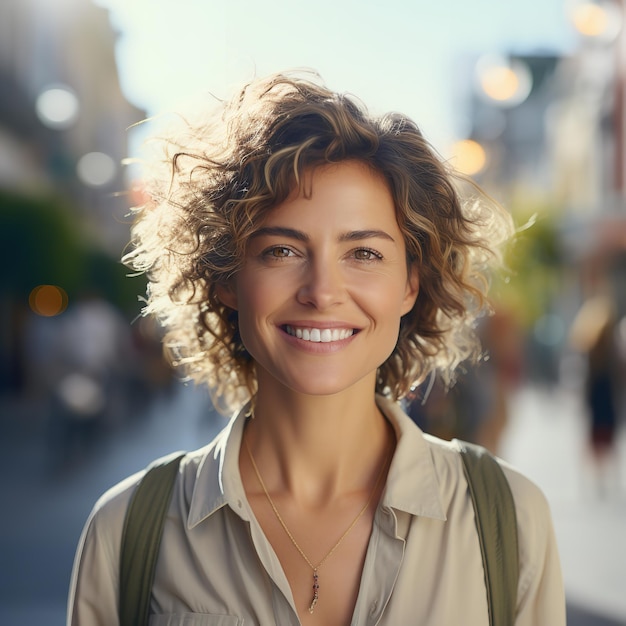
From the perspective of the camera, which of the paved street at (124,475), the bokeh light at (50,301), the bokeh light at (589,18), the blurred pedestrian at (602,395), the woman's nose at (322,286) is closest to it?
the woman's nose at (322,286)

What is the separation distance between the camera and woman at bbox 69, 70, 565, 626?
7.13ft

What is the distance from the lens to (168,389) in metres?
21.6

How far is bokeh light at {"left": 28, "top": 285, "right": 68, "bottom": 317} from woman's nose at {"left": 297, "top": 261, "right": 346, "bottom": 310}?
30355 mm

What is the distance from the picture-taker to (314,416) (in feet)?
7.77

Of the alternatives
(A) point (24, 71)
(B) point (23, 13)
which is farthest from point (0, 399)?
(B) point (23, 13)

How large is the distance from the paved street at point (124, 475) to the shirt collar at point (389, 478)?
364cm

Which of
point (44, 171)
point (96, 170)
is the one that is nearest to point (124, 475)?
point (96, 170)

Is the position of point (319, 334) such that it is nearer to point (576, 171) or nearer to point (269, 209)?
point (269, 209)

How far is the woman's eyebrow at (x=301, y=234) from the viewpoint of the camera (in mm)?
2182

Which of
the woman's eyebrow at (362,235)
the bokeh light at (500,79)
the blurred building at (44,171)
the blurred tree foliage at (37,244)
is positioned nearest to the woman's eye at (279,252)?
the woman's eyebrow at (362,235)

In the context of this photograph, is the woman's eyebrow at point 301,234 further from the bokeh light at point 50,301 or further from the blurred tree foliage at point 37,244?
the bokeh light at point 50,301

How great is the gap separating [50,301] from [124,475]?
24.2m

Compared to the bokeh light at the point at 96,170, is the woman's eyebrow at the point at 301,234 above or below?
below

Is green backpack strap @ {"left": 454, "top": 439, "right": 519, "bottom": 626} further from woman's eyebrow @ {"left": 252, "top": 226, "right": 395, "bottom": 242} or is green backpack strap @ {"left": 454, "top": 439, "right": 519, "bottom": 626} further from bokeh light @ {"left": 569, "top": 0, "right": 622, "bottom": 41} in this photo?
bokeh light @ {"left": 569, "top": 0, "right": 622, "bottom": 41}
